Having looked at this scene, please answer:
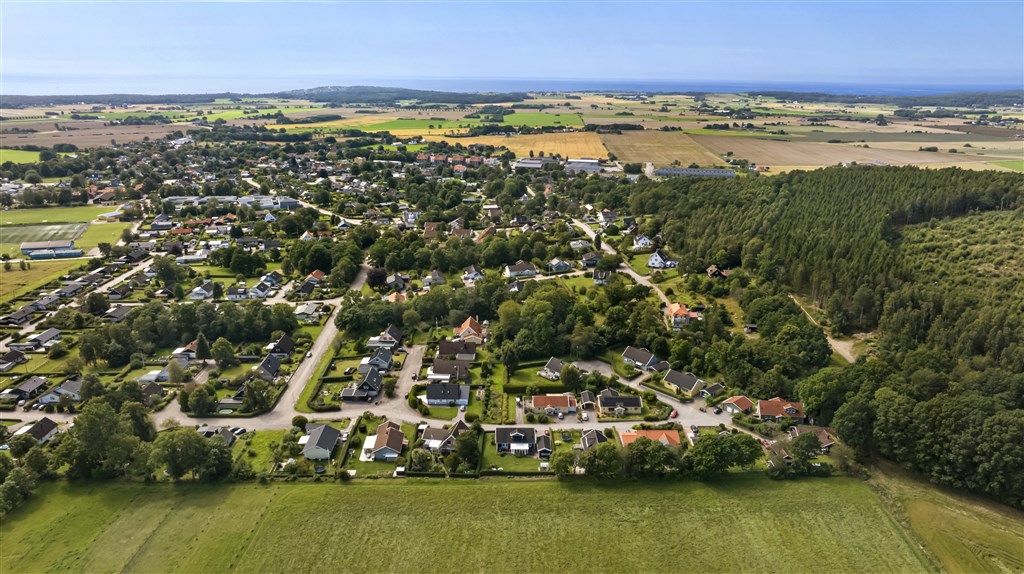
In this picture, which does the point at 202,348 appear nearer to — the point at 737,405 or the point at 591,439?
the point at 591,439

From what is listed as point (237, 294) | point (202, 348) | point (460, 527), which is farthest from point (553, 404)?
point (237, 294)

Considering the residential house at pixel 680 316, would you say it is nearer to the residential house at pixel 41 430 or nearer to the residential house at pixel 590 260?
the residential house at pixel 590 260

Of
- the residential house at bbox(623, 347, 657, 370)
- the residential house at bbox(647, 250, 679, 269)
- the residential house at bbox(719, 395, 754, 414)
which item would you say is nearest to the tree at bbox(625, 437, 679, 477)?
the residential house at bbox(719, 395, 754, 414)

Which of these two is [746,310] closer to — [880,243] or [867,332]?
[867,332]

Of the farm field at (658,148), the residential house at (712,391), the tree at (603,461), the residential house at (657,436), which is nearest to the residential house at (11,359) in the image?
the tree at (603,461)

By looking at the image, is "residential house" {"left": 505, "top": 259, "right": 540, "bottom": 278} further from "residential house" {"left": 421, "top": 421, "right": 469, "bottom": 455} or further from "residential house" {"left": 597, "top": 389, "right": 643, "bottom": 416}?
"residential house" {"left": 421, "top": 421, "right": 469, "bottom": 455}

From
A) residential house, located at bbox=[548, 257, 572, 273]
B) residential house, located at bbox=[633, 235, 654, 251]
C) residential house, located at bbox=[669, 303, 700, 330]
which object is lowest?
residential house, located at bbox=[669, 303, 700, 330]
